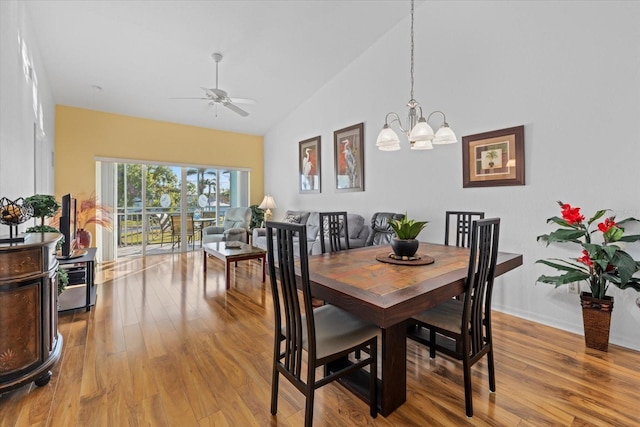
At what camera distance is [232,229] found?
602 cm

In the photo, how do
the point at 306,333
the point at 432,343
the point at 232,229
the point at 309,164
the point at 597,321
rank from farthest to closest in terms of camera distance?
the point at 232,229, the point at 309,164, the point at 597,321, the point at 432,343, the point at 306,333

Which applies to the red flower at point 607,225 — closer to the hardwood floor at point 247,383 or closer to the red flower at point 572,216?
the red flower at point 572,216

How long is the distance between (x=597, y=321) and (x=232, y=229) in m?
5.43

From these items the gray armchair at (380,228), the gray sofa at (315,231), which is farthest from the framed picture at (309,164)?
the gray armchair at (380,228)

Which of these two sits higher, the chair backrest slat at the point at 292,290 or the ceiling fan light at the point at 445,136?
the ceiling fan light at the point at 445,136

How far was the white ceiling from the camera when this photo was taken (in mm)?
3369

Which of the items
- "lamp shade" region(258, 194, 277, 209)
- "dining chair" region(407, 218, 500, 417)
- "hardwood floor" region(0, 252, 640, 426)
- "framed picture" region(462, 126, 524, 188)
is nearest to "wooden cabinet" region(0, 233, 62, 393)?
"hardwood floor" region(0, 252, 640, 426)

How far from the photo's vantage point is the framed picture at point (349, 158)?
478cm

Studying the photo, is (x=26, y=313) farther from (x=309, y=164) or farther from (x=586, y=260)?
(x=309, y=164)

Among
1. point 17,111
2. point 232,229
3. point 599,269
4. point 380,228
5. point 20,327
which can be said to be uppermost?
point 17,111

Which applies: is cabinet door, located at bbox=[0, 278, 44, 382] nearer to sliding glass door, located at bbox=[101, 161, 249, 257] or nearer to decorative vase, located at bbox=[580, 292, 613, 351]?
decorative vase, located at bbox=[580, 292, 613, 351]

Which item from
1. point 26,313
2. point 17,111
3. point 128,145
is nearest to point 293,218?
point 128,145

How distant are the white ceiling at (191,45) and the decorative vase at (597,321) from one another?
381 cm

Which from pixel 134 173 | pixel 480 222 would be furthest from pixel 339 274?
pixel 134 173
